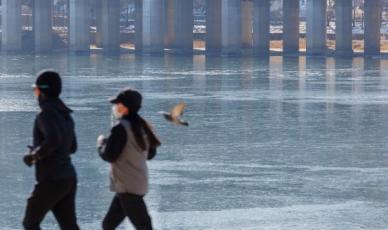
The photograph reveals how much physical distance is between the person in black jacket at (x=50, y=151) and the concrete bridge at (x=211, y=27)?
9433 centimetres

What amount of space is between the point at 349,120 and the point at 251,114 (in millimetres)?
3128

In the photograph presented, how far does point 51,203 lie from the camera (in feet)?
39.9

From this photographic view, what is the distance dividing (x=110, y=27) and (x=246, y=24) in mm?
12433

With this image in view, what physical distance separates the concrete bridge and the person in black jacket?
309 ft

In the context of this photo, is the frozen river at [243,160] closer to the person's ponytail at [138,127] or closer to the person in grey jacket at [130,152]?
the person in grey jacket at [130,152]

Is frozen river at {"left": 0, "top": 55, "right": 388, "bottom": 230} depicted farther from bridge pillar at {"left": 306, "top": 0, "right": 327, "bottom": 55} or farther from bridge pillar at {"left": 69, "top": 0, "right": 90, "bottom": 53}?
bridge pillar at {"left": 69, "top": 0, "right": 90, "bottom": 53}

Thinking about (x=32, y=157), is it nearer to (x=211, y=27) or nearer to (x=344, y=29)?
(x=344, y=29)

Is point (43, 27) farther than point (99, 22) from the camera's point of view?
No

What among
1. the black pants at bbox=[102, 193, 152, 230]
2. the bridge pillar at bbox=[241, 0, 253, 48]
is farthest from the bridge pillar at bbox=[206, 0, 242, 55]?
the black pants at bbox=[102, 193, 152, 230]

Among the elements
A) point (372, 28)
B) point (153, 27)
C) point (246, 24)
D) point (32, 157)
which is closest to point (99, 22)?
point (246, 24)

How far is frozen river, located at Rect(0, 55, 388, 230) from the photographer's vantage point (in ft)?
55.2

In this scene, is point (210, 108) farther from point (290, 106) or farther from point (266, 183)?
point (266, 183)

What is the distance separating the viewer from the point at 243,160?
23500mm

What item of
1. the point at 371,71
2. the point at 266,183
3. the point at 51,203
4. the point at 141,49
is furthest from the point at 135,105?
the point at 141,49
